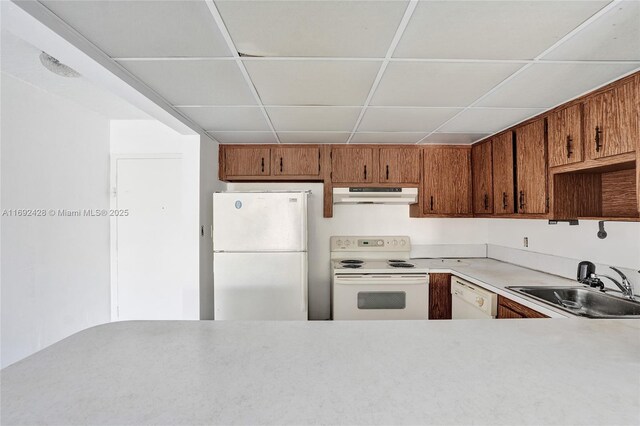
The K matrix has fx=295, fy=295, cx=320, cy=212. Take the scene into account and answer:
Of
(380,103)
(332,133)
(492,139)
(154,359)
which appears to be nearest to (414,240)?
(492,139)

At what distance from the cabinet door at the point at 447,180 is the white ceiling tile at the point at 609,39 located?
167 cm

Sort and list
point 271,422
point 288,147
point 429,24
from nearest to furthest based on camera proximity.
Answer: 1. point 271,422
2. point 429,24
3. point 288,147

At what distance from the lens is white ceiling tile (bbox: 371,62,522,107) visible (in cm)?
152

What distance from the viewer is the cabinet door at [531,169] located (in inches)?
86.1

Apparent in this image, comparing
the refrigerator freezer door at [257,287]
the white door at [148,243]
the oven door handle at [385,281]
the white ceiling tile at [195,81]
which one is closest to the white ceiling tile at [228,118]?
the white ceiling tile at [195,81]

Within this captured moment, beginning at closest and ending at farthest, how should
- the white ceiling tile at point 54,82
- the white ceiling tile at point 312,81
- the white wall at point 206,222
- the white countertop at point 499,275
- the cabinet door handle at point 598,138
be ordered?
1. the white ceiling tile at point 312,81
2. the white ceiling tile at point 54,82
3. the cabinet door handle at point 598,138
4. the white countertop at point 499,275
5. the white wall at point 206,222

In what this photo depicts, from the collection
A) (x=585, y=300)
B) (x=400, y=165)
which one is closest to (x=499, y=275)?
(x=585, y=300)

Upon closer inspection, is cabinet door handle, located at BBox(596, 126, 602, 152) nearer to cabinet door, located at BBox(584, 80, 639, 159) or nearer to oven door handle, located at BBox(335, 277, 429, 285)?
cabinet door, located at BBox(584, 80, 639, 159)

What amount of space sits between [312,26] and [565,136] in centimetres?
187

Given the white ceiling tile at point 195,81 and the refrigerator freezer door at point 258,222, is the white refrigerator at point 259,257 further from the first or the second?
the white ceiling tile at point 195,81

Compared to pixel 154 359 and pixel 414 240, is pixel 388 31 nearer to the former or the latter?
pixel 154 359

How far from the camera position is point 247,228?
2594 mm

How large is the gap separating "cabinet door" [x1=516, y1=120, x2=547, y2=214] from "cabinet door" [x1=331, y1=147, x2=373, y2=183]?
1.30m

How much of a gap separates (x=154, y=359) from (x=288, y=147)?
2.55 metres
